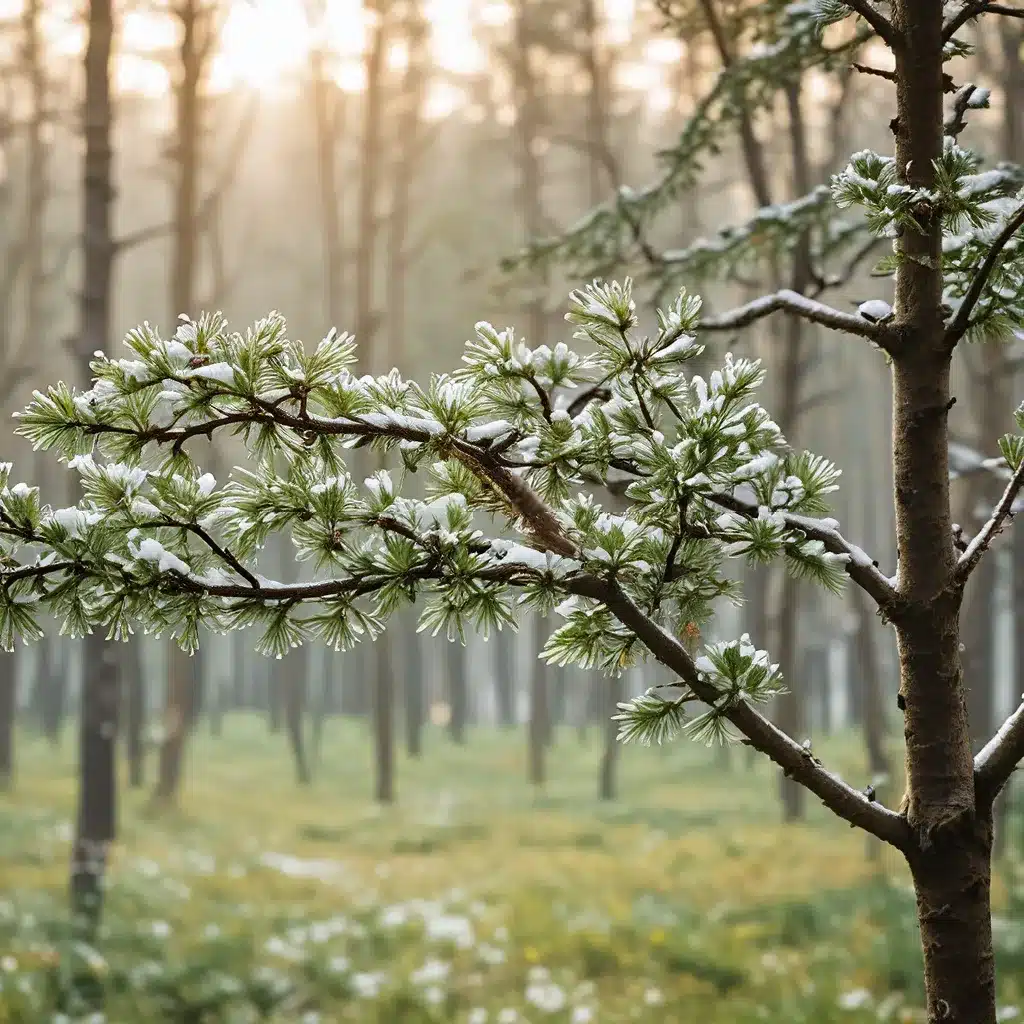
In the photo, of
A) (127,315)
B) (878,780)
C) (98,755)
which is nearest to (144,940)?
(98,755)

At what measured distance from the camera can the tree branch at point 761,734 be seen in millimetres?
1948

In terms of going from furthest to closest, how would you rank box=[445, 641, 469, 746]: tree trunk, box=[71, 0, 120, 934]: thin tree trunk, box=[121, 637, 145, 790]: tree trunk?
1. box=[445, 641, 469, 746]: tree trunk
2. box=[121, 637, 145, 790]: tree trunk
3. box=[71, 0, 120, 934]: thin tree trunk

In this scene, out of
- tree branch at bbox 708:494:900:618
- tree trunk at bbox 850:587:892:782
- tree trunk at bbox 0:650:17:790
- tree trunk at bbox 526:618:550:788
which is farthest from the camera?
tree trunk at bbox 526:618:550:788

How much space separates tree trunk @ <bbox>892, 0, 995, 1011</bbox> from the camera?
2057 millimetres

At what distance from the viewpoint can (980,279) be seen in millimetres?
2023

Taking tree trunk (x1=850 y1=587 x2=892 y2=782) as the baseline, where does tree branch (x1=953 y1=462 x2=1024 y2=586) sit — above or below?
above

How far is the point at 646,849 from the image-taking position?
1002cm

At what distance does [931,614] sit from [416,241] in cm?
1888

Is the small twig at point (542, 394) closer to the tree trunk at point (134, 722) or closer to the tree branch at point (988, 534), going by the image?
the tree branch at point (988, 534)

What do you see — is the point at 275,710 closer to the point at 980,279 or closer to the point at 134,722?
the point at 134,722

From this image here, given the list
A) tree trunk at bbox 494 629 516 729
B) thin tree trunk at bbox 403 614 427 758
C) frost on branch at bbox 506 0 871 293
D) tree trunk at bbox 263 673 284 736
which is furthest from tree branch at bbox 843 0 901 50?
tree trunk at bbox 263 673 284 736

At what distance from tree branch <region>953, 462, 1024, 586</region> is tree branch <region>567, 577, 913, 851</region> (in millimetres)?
499

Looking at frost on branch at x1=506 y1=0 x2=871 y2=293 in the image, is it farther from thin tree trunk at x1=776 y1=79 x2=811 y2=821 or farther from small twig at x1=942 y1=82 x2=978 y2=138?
thin tree trunk at x1=776 y1=79 x2=811 y2=821

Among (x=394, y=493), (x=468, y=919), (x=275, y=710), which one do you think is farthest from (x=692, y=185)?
(x=275, y=710)
